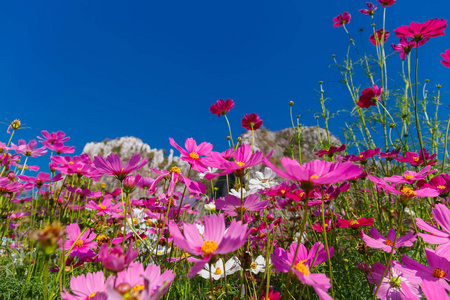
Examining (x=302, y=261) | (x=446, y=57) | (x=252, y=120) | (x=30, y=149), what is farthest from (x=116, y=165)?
(x=30, y=149)

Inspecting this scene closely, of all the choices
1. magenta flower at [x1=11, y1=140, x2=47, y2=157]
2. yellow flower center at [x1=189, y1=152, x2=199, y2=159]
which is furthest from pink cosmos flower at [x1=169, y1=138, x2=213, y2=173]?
magenta flower at [x1=11, y1=140, x2=47, y2=157]

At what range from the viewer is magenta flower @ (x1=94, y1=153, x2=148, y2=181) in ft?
2.08

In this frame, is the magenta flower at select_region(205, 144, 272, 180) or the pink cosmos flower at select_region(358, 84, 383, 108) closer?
the magenta flower at select_region(205, 144, 272, 180)

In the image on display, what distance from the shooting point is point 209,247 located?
17.2 inches

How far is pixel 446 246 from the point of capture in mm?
507

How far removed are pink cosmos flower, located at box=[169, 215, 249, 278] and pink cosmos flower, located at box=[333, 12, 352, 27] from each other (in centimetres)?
220

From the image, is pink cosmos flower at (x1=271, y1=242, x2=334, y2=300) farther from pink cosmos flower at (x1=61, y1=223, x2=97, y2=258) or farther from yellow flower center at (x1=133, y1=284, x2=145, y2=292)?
pink cosmos flower at (x1=61, y1=223, x2=97, y2=258)

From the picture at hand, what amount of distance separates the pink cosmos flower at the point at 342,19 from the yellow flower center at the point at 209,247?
2249 millimetres

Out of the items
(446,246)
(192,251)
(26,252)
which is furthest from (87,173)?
(446,246)

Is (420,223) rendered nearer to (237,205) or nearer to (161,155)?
(237,205)

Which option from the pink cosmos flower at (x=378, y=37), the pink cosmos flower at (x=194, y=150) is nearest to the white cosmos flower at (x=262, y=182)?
the pink cosmos flower at (x=194, y=150)

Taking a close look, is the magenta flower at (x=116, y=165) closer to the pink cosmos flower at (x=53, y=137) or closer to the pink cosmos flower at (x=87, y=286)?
the pink cosmos flower at (x=87, y=286)

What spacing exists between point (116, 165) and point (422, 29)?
4.12ft

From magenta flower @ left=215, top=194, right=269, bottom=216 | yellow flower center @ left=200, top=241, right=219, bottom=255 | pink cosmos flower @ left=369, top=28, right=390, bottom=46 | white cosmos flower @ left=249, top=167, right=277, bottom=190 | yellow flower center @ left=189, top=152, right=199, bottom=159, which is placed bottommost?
yellow flower center @ left=200, top=241, right=219, bottom=255
